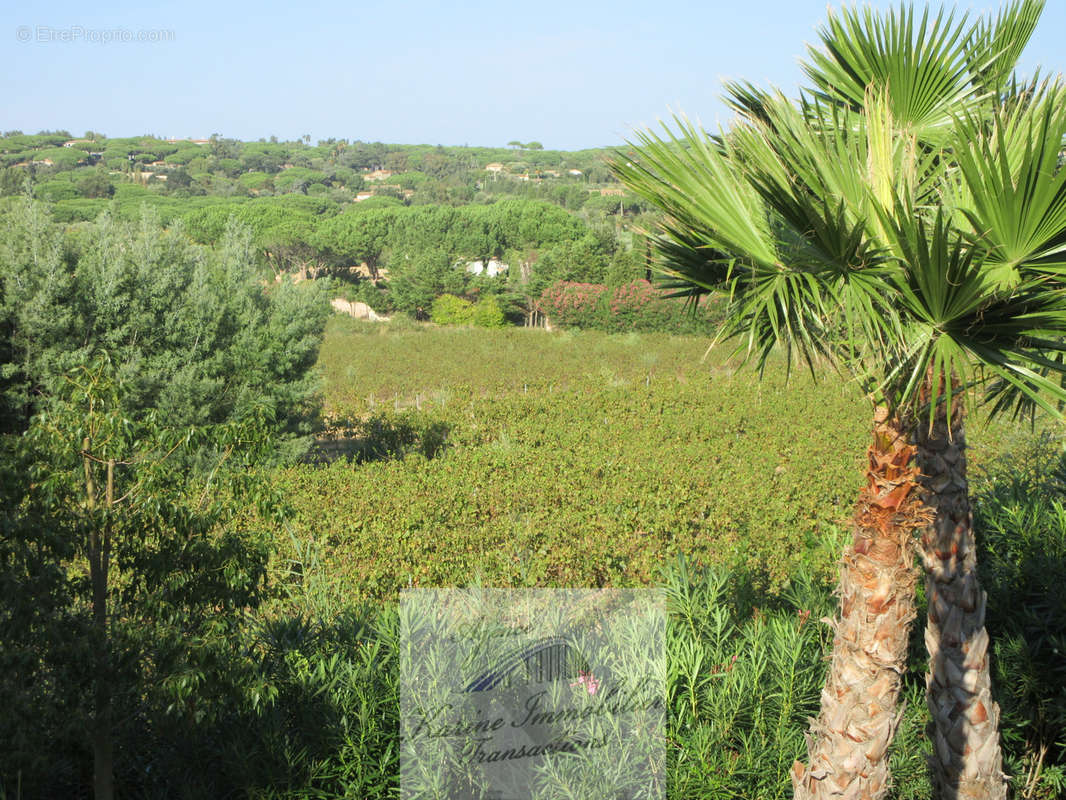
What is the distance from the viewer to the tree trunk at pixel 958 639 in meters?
3.74

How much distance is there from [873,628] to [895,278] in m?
1.33

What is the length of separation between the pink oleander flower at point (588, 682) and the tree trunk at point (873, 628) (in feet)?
3.77

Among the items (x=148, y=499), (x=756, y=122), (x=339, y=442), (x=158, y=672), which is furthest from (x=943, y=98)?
(x=339, y=442)

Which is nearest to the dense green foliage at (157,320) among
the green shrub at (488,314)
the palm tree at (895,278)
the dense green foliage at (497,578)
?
the dense green foliage at (497,578)

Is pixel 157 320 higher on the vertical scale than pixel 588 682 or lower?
higher

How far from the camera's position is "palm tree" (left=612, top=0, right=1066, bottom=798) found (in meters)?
2.39

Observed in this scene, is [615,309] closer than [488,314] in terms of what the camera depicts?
Yes

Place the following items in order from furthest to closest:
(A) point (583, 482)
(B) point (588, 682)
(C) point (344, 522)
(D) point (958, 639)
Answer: (A) point (583, 482), (C) point (344, 522), (B) point (588, 682), (D) point (958, 639)

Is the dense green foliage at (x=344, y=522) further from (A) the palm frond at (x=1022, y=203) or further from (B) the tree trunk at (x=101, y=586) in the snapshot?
(A) the palm frond at (x=1022, y=203)

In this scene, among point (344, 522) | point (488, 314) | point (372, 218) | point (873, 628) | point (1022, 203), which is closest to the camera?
point (1022, 203)

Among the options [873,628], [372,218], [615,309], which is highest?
[372,218]

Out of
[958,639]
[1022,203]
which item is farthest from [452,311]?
[1022,203]

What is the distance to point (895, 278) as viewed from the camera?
101 inches

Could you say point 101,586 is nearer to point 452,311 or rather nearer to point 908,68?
point 908,68
